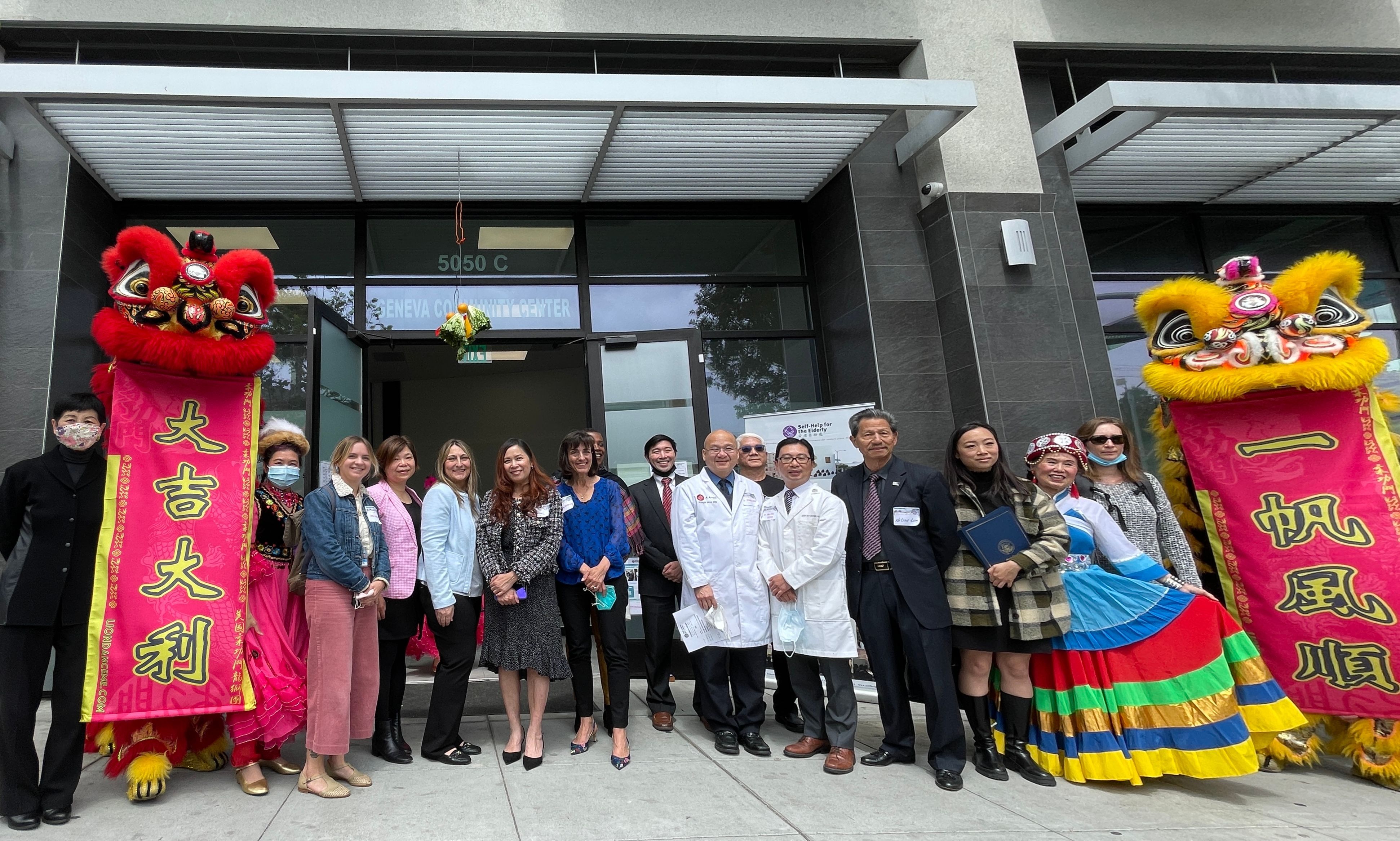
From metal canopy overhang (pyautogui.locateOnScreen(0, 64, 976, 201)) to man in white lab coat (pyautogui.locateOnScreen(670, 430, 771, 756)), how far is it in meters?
3.18

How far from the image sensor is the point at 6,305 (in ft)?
18.6

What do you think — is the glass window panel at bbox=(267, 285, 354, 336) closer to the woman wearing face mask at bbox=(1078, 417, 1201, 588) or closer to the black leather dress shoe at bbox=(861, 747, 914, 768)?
the black leather dress shoe at bbox=(861, 747, 914, 768)

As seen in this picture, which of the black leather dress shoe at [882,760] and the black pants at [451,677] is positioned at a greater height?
the black pants at [451,677]

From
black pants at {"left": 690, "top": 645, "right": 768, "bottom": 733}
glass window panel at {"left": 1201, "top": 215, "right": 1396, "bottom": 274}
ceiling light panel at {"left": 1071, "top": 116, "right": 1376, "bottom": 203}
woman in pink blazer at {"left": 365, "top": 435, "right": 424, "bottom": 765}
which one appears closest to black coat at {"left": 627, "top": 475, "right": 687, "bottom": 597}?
black pants at {"left": 690, "top": 645, "right": 768, "bottom": 733}

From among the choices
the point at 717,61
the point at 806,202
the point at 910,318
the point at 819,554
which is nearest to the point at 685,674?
the point at 819,554

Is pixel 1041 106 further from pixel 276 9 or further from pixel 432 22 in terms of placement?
pixel 276 9

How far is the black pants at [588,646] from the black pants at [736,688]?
42 cm

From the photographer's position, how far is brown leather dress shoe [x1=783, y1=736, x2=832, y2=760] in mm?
3852

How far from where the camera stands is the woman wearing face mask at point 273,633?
3.46 m

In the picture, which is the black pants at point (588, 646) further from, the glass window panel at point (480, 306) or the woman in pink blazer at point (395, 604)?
the glass window panel at point (480, 306)

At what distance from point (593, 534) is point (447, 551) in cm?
74

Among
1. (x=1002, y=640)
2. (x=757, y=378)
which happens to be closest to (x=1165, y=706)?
(x=1002, y=640)

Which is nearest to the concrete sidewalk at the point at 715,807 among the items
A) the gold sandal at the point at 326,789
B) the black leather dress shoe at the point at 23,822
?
the gold sandal at the point at 326,789

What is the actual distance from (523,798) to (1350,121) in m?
8.54
